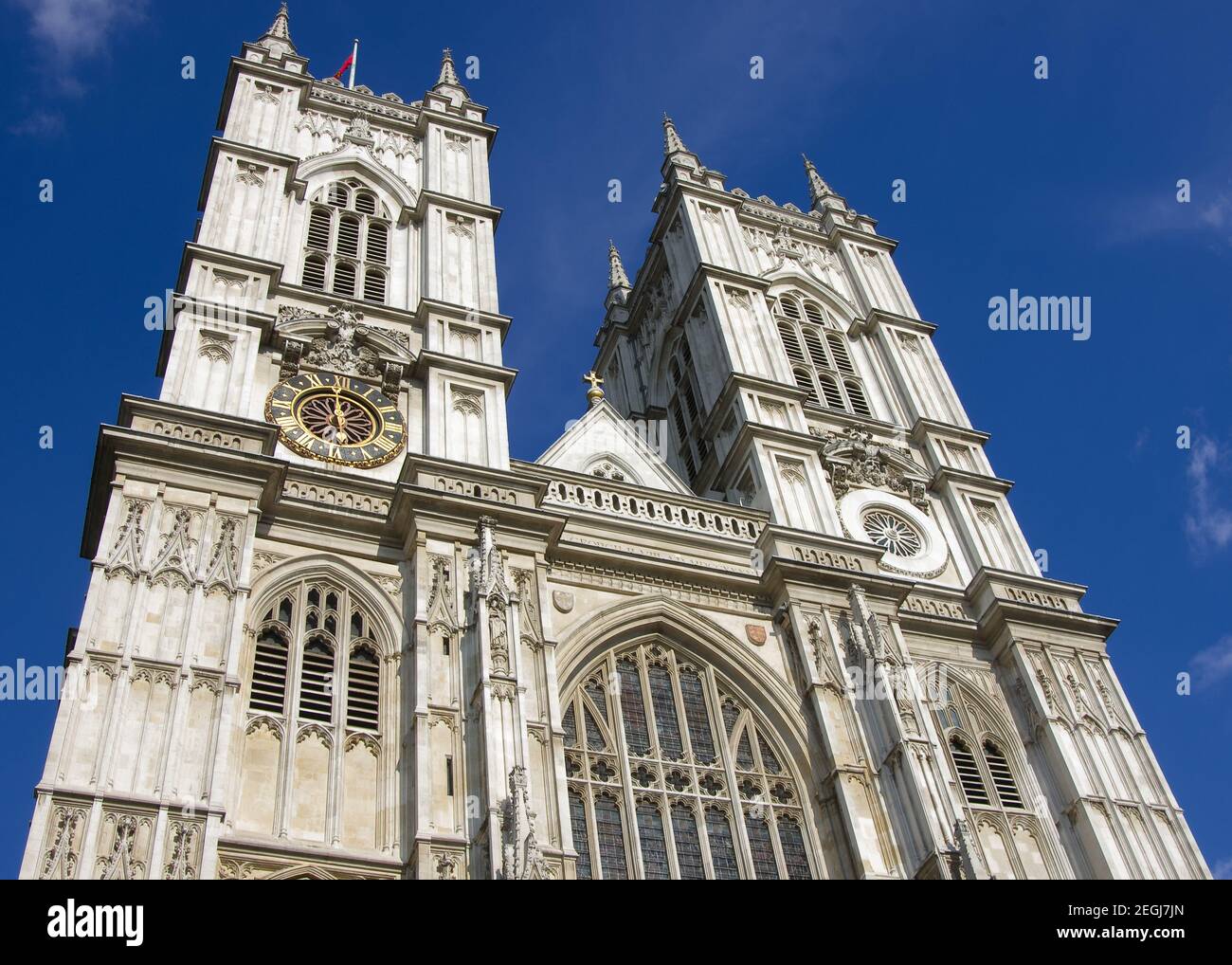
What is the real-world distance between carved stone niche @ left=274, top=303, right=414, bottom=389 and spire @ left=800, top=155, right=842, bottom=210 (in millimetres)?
17155

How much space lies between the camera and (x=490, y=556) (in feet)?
71.7

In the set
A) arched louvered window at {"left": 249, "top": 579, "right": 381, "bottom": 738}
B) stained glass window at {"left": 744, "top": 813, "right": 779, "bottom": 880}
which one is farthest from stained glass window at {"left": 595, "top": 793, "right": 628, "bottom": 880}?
arched louvered window at {"left": 249, "top": 579, "right": 381, "bottom": 738}

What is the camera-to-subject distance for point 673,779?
21828 mm

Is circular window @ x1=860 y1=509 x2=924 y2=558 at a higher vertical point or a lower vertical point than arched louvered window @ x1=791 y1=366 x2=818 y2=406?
lower

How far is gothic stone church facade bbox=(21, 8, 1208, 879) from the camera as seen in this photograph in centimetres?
1856

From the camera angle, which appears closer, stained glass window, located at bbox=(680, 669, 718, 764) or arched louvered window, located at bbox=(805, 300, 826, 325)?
stained glass window, located at bbox=(680, 669, 718, 764)

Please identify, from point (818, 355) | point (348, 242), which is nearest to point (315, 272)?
point (348, 242)

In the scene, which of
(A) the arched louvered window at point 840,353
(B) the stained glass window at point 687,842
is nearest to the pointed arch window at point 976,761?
(B) the stained glass window at point 687,842

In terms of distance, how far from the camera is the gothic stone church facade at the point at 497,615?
18.6 metres

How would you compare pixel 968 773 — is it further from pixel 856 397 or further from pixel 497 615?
pixel 856 397

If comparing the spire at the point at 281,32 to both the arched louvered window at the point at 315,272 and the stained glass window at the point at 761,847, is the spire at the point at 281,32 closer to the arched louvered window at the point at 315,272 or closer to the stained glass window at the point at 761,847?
the arched louvered window at the point at 315,272

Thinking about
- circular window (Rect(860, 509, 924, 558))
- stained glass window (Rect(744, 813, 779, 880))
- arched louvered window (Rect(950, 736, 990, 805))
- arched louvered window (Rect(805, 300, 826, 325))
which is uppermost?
arched louvered window (Rect(805, 300, 826, 325))

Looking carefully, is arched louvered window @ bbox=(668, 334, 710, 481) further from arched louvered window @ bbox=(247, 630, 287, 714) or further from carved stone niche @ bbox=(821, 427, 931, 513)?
arched louvered window @ bbox=(247, 630, 287, 714)
